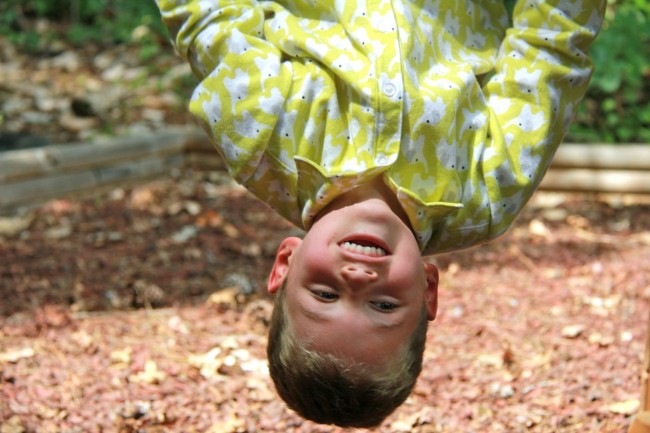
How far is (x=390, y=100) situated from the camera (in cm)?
230

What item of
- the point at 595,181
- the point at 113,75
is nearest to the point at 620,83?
→ the point at 595,181

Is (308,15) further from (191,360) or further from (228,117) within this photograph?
(191,360)

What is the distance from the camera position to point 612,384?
349 cm

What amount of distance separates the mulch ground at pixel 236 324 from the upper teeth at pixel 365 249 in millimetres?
→ 1218

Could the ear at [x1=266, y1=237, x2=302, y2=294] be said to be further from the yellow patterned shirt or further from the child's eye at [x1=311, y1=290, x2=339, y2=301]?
the child's eye at [x1=311, y1=290, x2=339, y2=301]

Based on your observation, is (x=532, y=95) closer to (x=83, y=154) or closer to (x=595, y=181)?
(x=595, y=181)

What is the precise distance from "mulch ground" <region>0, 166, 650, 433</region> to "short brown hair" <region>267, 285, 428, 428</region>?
0.91m

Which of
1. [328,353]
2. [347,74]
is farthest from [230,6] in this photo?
[328,353]

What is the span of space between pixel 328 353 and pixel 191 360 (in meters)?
1.55

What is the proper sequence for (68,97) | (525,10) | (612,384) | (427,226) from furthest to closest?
(68,97) → (612,384) → (525,10) → (427,226)

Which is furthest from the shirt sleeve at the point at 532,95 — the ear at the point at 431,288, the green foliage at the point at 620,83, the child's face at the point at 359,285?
the green foliage at the point at 620,83

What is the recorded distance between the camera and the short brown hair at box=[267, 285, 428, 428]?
2.23 m

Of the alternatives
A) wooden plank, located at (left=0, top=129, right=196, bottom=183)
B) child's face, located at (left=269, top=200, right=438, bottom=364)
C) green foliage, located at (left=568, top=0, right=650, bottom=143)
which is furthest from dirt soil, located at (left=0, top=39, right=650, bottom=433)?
child's face, located at (left=269, top=200, right=438, bottom=364)

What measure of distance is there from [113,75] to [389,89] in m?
5.87
